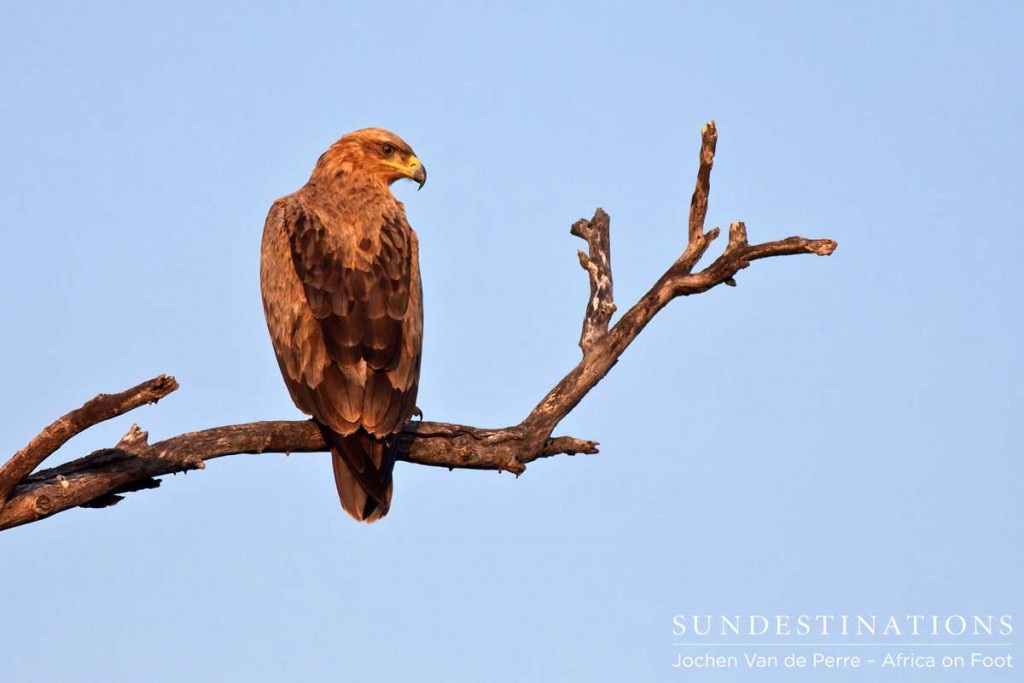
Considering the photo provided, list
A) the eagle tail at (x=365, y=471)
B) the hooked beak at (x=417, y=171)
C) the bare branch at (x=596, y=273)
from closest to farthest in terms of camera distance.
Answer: the eagle tail at (x=365, y=471), the bare branch at (x=596, y=273), the hooked beak at (x=417, y=171)

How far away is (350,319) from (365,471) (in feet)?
3.61

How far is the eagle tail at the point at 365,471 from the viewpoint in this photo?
845 cm

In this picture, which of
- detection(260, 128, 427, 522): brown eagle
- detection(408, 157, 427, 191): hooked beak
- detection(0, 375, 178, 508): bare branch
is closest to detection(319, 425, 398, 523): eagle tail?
→ detection(260, 128, 427, 522): brown eagle

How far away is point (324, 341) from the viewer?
8875mm

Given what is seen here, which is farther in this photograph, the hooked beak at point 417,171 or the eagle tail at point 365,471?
the hooked beak at point 417,171

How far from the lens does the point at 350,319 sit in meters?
8.91

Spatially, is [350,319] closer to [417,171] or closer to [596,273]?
[596,273]

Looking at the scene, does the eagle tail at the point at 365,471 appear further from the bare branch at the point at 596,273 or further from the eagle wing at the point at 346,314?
the bare branch at the point at 596,273

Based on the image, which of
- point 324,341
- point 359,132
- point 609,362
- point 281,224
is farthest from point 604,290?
point 359,132

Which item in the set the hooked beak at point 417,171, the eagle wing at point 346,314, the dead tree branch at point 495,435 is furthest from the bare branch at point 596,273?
the hooked beak at point 417,171

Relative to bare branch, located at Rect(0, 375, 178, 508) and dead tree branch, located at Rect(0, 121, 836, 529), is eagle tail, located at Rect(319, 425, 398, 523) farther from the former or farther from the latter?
bare branch, located at Rect(0, 375, 178, 508)

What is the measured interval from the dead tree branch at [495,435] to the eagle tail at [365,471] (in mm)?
315

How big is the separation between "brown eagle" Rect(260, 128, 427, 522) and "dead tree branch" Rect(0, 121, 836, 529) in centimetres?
34

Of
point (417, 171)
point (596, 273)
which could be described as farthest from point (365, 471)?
point (417, 171)
